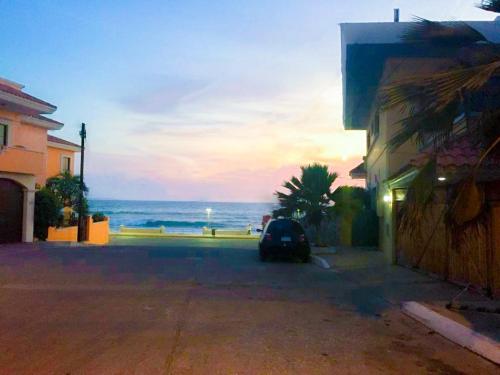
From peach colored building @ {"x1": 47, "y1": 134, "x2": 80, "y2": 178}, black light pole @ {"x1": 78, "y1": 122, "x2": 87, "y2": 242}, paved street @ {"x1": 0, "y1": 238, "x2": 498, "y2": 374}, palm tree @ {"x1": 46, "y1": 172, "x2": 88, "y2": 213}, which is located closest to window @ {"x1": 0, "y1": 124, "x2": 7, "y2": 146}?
black light pole @ {"x1": 78, "y1": 122, "x2": 87, "y2": 242}

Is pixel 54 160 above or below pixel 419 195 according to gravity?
above

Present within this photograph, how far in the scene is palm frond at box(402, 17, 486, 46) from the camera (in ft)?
23.8

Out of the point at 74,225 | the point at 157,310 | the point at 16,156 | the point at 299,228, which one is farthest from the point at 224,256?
the point at 74,225

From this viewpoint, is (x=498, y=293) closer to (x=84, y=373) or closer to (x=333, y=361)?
(x=333, y=361)

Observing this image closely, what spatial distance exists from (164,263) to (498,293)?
10.1 m

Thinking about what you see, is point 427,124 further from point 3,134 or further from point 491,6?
point 3,134

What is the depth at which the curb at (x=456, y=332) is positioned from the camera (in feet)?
20.9

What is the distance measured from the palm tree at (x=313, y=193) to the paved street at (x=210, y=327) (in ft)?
30.3

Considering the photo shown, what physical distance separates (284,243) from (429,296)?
8782 mm

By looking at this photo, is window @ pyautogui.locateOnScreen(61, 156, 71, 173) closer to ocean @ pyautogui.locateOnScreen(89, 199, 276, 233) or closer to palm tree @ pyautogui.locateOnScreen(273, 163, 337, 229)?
ocean @ pyautogui.locateOnScreen(89, 199, 276, 233)

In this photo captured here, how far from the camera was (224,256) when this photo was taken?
797 inches

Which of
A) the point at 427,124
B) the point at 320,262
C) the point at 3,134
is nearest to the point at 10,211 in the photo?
the point at 3,134

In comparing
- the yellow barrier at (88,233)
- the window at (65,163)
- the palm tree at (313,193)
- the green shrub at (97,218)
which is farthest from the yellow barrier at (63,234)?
the palm tree at (313,193)

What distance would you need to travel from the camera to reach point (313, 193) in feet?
75.8
